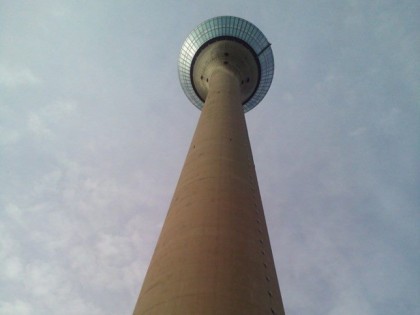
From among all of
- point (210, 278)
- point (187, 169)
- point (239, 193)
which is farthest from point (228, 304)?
point (187, 169)

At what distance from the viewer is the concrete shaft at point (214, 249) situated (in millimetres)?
9750

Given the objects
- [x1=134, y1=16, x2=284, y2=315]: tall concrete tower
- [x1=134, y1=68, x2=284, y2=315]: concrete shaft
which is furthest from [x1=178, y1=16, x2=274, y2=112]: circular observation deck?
[x1=134, y1=68, x2=284, y2=315]: concrete shaft

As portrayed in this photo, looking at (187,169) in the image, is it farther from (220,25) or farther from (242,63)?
(220,25)

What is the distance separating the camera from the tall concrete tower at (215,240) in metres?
9.80

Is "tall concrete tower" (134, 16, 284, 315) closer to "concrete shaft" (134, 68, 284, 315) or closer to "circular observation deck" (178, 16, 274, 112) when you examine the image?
"concrete shaft" (134, 68, 284, 315)

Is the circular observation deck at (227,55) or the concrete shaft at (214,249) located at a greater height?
the circular observation deck at (227,55)

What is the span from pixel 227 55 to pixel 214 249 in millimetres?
28165

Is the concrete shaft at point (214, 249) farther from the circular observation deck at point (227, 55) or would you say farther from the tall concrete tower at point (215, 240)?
the circular observation deck at point (227, 55)

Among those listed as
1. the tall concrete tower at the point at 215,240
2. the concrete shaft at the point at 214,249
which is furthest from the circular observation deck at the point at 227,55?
the concrete shaft at the point at 214,249

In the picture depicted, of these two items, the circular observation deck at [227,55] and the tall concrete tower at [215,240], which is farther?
the circular observation deck at [227,55]

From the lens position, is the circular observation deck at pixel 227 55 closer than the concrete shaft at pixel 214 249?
No

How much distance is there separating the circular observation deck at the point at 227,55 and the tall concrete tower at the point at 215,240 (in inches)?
535

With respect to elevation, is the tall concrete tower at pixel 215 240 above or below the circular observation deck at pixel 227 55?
below

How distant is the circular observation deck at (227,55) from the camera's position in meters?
35.8
